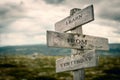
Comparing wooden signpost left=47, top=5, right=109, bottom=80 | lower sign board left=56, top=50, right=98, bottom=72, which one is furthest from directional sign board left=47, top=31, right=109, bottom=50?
lower sign board left=56, top=50, right=98, bottom=72

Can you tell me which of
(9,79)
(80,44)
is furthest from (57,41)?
(9,79)

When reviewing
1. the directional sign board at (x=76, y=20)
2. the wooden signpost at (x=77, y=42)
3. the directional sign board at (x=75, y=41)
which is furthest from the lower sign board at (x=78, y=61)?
the directional sign board at (x=76, y=20)

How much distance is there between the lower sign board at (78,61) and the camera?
27.9 ft

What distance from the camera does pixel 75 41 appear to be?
31.0ft

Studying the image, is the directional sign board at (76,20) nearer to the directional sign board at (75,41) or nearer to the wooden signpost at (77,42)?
the wooden signpost at (77,42)

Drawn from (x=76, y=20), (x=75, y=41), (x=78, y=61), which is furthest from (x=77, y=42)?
(x=76, y=20)

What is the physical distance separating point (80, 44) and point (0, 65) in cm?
7894

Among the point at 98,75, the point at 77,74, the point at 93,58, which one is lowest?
the point at 98,75

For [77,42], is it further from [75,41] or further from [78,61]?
[78,61]

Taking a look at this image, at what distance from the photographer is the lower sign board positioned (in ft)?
27.9

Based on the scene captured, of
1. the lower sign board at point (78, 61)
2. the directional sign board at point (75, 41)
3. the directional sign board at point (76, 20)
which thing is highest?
the directional sign board at point (76, 20)

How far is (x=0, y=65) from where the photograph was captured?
280 ft

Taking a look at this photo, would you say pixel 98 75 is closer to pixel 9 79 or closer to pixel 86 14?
pixel 9 79

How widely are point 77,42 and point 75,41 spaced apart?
→ 0.09 m
